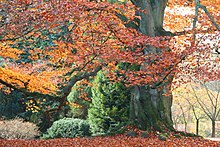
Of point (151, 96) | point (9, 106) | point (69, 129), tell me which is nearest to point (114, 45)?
point (151, 96)

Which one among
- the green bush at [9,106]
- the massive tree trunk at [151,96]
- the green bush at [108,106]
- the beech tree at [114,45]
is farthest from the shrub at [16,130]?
the massive tree trunk at [151,96]

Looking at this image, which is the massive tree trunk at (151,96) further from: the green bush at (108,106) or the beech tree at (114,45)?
the green bush at (108,106)

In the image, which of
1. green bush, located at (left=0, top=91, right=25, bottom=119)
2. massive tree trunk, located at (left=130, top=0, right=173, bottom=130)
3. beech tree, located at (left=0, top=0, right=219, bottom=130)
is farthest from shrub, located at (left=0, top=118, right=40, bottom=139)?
massive tree trunk, located at (left=130, top=0, right=173, bottom=130)

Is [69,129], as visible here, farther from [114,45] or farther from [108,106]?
[114,45]

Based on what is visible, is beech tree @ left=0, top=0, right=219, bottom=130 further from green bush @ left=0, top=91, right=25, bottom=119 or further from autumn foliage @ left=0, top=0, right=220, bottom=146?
green bush @ left=0, top=91, right=25, bottom=119

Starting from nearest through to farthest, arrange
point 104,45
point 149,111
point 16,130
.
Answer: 1. point 104,45
2. point 149,111
3. point 16,130

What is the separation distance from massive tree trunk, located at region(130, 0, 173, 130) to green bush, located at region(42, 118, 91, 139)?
17.2ft

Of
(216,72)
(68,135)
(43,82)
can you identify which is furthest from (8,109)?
(216,72)

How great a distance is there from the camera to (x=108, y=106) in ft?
48.8

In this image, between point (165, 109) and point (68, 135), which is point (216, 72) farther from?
point (68, 135)

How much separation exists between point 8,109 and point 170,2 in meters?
10.8

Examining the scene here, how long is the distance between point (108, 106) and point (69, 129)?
271 centimetres

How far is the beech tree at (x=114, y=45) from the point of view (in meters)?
7.65

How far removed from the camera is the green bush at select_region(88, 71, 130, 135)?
1440cm
